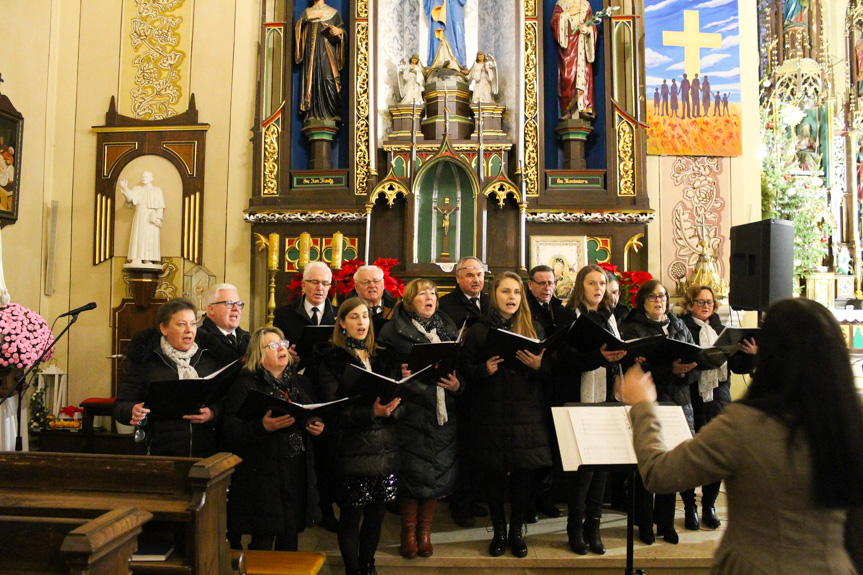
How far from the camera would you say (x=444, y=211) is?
20.9 feet

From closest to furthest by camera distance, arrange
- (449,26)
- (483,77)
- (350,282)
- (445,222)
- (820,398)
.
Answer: (820,398)
(350,282)
(445,222)
(483,77)
(449,26)

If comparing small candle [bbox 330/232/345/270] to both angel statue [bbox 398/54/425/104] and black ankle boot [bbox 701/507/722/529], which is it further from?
black ankle boot [bbox 701/507/722/529]

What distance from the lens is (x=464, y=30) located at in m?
6.88

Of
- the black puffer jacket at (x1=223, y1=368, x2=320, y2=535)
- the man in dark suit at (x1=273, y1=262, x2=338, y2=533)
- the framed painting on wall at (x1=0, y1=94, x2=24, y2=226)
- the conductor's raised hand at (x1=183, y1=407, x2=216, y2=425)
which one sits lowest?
the black puffer jacket at (x1=223, y1=368, x2=320, y2=535)

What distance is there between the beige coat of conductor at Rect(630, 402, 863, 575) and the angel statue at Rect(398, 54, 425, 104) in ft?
17.9

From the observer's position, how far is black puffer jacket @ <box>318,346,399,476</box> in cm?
304

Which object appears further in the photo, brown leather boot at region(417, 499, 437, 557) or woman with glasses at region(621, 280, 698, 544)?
woman with glasses at region(621, 280, 698, 544)

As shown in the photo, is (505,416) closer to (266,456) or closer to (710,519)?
(266,456)

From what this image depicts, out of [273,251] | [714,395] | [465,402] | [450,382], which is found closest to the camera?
[450,382]

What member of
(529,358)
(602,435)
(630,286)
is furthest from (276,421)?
(630,286)

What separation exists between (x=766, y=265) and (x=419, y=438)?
2.37 metres

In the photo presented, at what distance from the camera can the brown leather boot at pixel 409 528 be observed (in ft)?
11.3

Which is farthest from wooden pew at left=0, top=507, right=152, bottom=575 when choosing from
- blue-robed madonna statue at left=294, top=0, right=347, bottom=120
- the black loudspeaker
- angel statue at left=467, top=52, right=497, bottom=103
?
angel statue at left=467, top=52, right=497, bottom=103

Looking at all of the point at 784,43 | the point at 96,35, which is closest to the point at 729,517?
the point at 96,35
